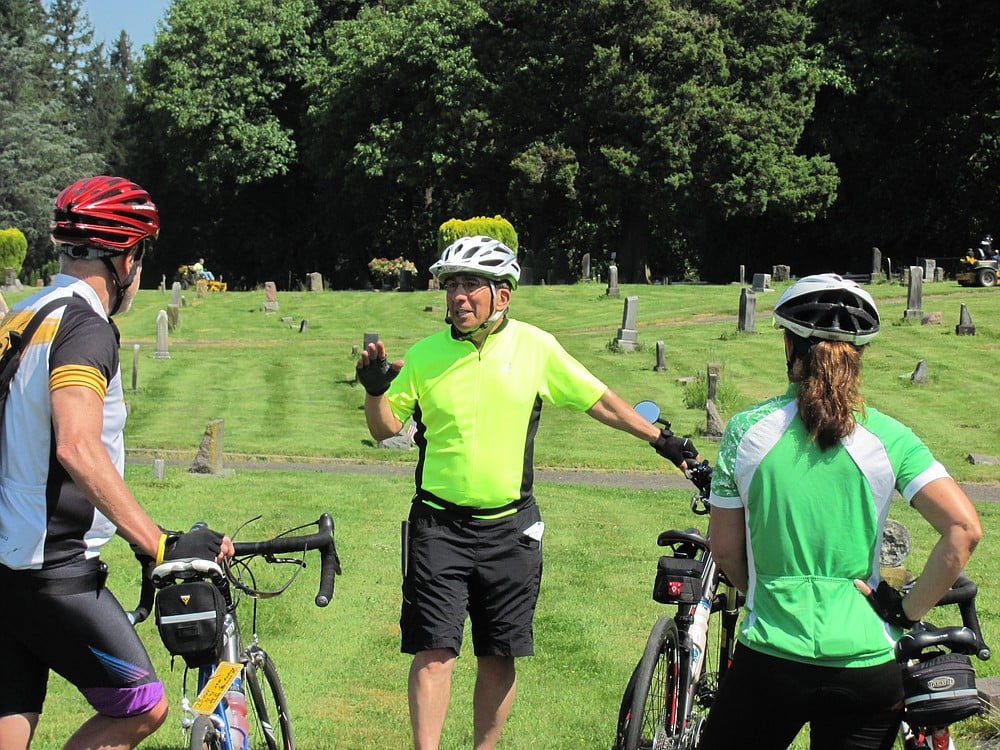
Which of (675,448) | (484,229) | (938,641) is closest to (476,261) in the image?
(675,448)

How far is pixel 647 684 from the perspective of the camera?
462 centimetres

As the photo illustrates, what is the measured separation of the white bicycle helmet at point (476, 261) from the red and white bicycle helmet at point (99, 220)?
1.44 meters

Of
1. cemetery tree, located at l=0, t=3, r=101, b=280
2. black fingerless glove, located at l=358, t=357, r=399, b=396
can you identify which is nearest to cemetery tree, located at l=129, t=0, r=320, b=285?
cemetery tree, located at l=0, t=3, r=101, b=280

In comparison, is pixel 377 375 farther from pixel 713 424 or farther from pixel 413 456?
pixel 713 424

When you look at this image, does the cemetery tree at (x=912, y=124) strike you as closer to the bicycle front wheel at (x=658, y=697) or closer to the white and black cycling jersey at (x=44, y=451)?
the bicycle front wheel at (x=658, y=697)

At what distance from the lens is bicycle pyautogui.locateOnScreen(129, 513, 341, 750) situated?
3.87 meters

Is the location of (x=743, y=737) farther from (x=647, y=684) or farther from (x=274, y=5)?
(x=274, y=5)

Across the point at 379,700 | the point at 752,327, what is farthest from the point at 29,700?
the point at 752,327

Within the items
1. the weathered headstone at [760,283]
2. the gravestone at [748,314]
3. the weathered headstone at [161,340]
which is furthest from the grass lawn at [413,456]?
the weathered headstone at [760,283]

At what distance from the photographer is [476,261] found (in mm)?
5230

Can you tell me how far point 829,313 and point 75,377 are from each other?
2.15 metres

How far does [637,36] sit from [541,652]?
40144 mm

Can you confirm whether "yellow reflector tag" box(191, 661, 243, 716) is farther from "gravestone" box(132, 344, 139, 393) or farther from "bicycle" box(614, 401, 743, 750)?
"gravestone" box(132, 344, 139, 393)

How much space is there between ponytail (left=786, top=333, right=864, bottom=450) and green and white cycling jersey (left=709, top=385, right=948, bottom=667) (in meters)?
0.04
